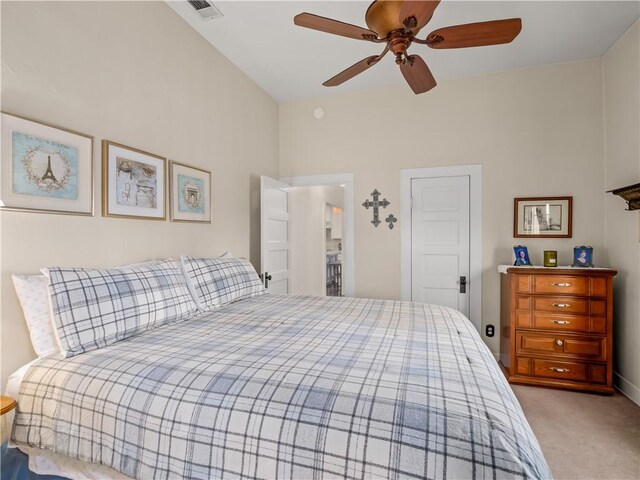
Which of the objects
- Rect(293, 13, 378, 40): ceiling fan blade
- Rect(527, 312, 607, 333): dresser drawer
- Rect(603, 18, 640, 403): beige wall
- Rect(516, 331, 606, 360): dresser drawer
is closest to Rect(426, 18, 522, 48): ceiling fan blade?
Rect(293, 13, 378, 40): ceiling fan blade

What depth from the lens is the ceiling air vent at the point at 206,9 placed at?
2334mm

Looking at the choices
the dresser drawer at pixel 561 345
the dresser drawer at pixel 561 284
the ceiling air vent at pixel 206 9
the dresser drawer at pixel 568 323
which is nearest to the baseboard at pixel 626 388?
the dresser drawer at pixel 561 345

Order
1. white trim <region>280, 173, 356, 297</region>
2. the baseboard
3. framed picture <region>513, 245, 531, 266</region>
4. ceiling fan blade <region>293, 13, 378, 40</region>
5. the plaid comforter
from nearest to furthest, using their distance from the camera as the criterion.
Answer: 1. the plaid comforter
2. ceiling fan blade <region>293, 13, 378, 40</region>
3. the baseboard
4. framed picture <region>513, 245, 531, 266</region>
5. white trim <region>280, 173, 356, 297</region>

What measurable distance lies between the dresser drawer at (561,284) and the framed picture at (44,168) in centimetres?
340

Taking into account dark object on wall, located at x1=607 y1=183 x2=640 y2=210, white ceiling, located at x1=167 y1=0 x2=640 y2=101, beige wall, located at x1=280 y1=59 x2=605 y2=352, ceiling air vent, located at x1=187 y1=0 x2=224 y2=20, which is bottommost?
dark object on wall, located at x1=607 y1=183 x2=640 y2=210

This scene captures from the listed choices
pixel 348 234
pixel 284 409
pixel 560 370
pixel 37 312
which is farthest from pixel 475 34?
pixel 560 370

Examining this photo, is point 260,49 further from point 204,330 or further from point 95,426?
point 95,426

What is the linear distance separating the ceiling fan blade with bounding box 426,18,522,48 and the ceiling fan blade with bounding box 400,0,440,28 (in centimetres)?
17

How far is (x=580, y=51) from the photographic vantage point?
2986mm

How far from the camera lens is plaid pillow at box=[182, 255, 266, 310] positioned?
210 cm

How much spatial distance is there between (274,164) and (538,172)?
2.91 m

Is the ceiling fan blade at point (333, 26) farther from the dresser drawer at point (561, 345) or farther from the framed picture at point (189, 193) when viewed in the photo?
the dresser drawer at point (561, 345)

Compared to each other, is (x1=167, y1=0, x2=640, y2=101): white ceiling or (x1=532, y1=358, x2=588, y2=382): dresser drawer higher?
(x1=167, y1=0, x2=640, y2=101): white ceiling

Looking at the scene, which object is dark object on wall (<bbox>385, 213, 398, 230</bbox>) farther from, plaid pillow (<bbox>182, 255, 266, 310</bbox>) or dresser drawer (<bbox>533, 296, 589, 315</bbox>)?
plaid pillow (<bbox>182, 255, 266, 310</bbox>)
